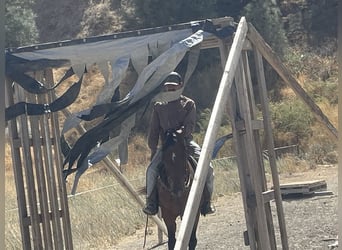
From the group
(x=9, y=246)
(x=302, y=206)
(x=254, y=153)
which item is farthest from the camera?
(x=302, y=206)

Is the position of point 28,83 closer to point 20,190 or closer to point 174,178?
point 20,190

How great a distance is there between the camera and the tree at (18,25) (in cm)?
3834

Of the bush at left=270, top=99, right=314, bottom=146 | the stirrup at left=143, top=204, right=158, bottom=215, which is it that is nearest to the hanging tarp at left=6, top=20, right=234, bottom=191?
the stirrup at left=143, top=204, right=158, bottom=215

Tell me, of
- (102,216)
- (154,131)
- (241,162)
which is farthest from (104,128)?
(102,216)

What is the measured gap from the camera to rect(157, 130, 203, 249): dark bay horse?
35.2 feet

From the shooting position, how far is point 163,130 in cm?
1116

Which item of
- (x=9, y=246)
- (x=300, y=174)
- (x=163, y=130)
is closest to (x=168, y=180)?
(x=163, y=130)

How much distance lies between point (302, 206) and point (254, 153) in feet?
23.4

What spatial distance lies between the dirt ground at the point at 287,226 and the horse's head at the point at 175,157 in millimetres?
2494

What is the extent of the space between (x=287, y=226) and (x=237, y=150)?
5314 millimetres

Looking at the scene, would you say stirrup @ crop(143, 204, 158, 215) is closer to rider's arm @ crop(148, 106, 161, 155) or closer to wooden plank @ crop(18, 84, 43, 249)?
rider's arm @ crop(148, 106, 161, 155)

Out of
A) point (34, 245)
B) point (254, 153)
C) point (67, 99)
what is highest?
point (67, 99)

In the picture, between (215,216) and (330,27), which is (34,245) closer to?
(215,216)

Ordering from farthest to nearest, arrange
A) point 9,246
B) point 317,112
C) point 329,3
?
1. point 329,3
2. point 9,246
3. point 317,112
